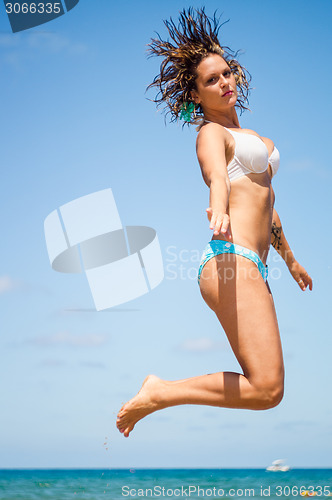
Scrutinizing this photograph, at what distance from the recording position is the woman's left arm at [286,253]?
187 inches

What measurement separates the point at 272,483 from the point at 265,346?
42.6 meters

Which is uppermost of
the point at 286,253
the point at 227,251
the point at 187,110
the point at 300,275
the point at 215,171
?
the point at 187,110

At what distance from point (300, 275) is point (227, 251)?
1530 mm

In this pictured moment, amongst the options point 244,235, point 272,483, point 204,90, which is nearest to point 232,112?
point 204,90

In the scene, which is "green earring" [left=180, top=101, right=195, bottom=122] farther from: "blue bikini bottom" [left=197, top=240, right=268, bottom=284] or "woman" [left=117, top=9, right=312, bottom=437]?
"blue bikini bottom" [left=197, top=240, right=268, bottom=284]

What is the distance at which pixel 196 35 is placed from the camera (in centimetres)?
443

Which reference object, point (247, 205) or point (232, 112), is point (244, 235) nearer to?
point (247, 205)

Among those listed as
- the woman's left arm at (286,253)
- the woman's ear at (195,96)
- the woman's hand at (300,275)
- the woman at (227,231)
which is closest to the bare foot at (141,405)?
the woman at (227,231)

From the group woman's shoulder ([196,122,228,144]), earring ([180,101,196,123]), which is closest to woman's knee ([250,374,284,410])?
woman's shoulder ([196,122,228,144])

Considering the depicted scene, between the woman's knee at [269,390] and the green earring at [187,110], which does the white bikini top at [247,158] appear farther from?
the woman's knee at [269,390]

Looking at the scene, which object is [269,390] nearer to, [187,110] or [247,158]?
[247,158]

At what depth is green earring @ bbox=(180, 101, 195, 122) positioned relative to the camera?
14.7ft

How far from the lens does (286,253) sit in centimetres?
495

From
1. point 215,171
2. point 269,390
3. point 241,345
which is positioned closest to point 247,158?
point 215,171
